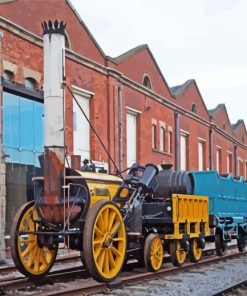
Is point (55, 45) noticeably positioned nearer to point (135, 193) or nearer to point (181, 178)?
point (135, 193)

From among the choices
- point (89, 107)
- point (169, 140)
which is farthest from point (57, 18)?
point (169, 140)

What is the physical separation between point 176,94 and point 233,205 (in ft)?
54.6

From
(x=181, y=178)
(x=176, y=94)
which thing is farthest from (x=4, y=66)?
(x=176, y=94)

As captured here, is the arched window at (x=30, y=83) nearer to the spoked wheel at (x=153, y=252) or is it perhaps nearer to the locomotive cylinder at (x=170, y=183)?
the locomotive cylinder at (x=170, y=183)

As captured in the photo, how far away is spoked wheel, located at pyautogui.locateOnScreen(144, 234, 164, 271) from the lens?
465 inches

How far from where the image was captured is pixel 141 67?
28859mm

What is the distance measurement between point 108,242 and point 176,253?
3.66 m

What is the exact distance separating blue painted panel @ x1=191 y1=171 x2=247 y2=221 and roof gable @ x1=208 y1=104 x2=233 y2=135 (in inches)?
835

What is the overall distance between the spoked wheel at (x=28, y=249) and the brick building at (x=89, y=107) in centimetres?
630

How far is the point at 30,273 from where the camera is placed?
10.5 m

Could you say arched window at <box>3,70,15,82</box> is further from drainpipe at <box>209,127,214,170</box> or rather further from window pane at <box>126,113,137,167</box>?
drainpipe at <box>209,127,214,170</box>

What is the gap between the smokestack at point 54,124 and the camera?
33.3ft

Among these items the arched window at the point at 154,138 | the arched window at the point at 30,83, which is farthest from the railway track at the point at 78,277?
the arched window at the point at 154,138

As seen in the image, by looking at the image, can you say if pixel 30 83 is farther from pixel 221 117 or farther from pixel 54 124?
pixel 221 117
